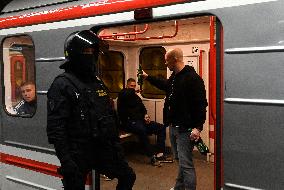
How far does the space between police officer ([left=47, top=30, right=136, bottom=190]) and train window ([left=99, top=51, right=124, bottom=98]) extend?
Answer: 4.88m

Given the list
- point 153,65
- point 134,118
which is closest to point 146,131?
point 134,118

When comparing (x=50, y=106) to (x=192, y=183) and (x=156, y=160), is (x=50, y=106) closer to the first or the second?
(x=192, y=183)

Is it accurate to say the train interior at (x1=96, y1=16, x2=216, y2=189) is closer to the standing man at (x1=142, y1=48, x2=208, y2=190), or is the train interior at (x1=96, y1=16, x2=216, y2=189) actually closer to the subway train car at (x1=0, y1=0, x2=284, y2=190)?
the standing man at (x1=142, y1=48, x2=208, y2=190)

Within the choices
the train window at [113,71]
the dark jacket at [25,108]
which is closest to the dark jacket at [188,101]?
the dark jacket at [25,108]

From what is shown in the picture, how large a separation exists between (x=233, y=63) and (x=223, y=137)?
0.53 metres

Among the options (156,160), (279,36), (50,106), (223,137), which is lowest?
(156,160)

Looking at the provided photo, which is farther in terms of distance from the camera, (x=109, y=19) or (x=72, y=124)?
(x=109, y=19)

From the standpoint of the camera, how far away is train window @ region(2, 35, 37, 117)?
13.2ft

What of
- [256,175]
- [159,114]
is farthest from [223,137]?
[159,114]

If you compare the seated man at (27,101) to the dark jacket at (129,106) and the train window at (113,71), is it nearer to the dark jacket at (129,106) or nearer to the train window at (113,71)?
the dark jacket at (129,106)

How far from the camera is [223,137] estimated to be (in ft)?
8.27

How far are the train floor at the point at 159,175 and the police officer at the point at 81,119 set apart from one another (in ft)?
7.02

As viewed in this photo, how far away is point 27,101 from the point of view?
406 centimetres

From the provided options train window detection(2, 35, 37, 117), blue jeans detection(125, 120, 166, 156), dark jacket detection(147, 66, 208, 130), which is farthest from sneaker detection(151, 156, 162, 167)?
train window detection(2, 35, 37, 117)
